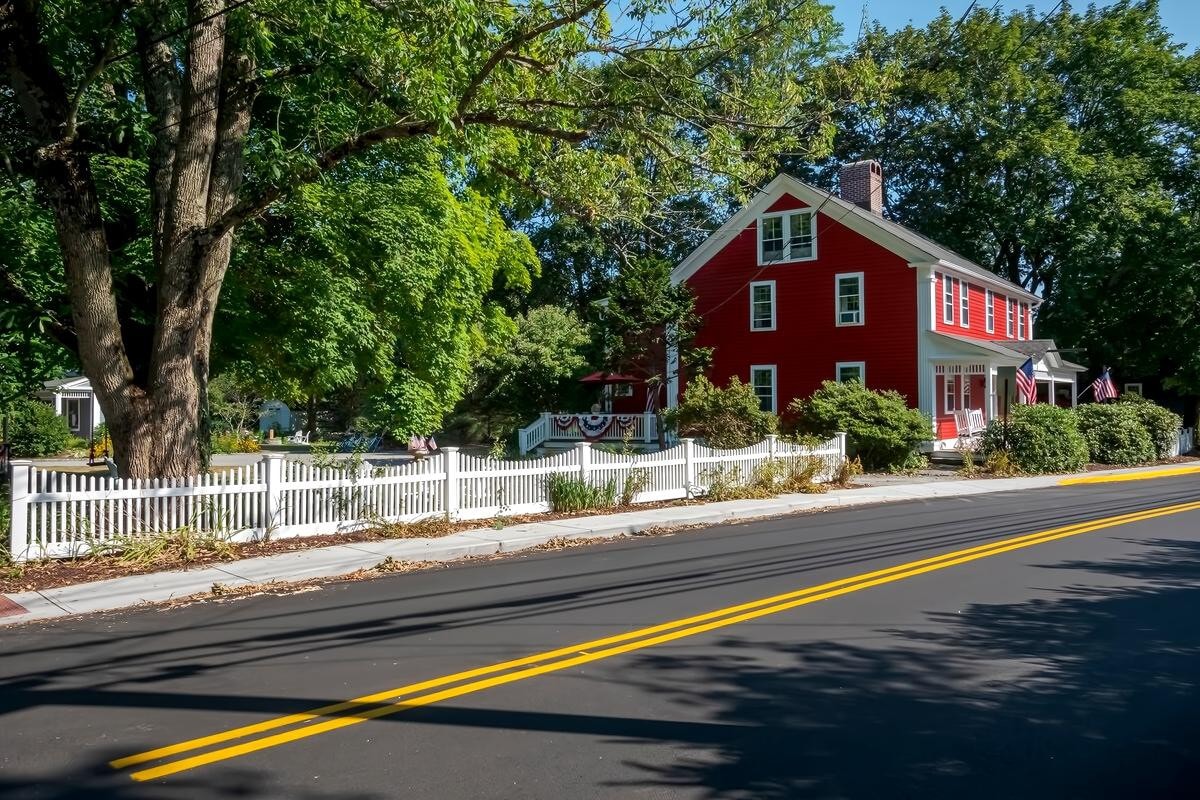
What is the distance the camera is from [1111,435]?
89.6 ft

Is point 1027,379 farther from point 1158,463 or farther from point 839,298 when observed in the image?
Result: point 839,298

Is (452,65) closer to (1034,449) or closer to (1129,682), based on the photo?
(1129,682)

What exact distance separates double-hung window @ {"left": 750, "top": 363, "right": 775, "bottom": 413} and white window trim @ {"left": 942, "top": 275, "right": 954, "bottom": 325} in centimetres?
594

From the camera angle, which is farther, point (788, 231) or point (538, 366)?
point (538, 366)

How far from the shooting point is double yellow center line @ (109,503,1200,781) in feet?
15.0

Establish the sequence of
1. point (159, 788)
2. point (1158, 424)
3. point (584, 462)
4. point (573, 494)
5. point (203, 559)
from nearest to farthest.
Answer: point (159, 788) → point (203, 559) → point (573, 494) → point (584, 462) → point (1158, 424)

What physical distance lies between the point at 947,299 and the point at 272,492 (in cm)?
2511

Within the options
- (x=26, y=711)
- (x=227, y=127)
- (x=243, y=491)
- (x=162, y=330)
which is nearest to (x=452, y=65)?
(x=227, y=127)

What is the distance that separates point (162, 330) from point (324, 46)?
430 cm

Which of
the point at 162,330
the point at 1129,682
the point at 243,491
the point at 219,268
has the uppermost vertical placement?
the point at 219,268

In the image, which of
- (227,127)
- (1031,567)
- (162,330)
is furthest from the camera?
(227,127)

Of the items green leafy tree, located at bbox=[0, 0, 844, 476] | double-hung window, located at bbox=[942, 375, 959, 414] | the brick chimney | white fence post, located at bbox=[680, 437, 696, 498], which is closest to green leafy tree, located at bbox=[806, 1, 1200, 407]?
the brick chimney

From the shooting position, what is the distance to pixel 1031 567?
9.66 metres

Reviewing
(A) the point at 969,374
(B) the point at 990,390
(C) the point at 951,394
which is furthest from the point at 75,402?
(B) the point at 990,390
